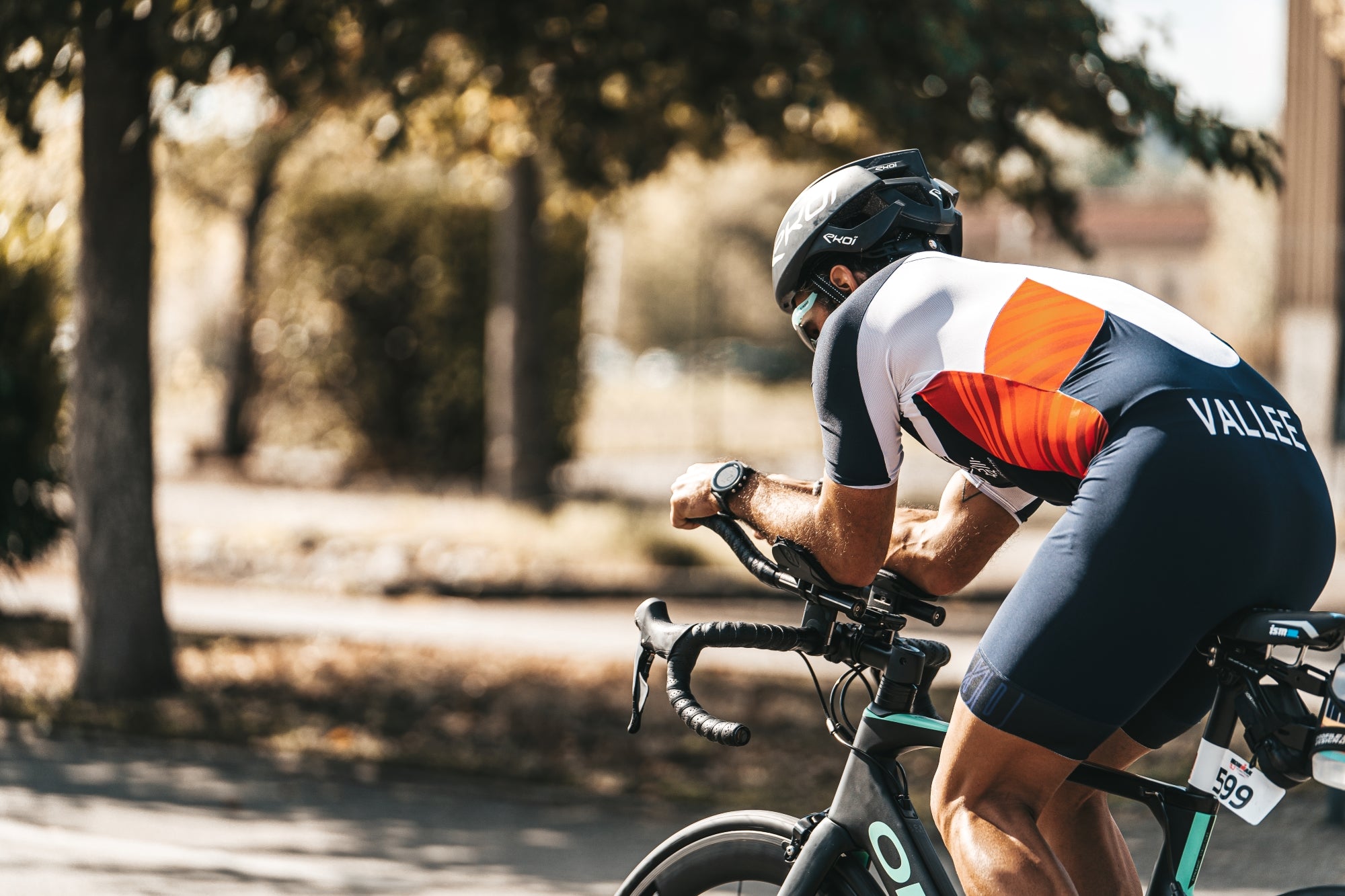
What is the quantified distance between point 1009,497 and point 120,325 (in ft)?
17.1

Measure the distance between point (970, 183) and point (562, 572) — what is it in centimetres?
431

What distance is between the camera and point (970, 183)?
8102mm

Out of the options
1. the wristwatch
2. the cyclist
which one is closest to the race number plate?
the cyclist

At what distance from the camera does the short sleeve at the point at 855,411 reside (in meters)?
2.29

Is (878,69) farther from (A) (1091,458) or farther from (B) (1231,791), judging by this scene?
(B) (1231,791)

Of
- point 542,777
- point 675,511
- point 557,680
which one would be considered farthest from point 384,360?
point 675,511

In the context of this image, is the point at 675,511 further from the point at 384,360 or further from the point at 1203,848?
the point at 384,360

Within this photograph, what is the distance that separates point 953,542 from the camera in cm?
259

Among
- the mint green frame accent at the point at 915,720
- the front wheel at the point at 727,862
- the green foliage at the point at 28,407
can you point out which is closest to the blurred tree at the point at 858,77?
the green foliage at the point at 28,407

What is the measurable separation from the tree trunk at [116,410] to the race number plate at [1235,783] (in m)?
5.64

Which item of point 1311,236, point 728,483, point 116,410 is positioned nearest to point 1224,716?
point 728,483

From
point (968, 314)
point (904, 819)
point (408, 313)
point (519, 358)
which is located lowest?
point (904, 819)

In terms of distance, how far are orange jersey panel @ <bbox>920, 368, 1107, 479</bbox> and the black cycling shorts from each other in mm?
51

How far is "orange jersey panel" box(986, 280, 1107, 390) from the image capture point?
2.23 metres
